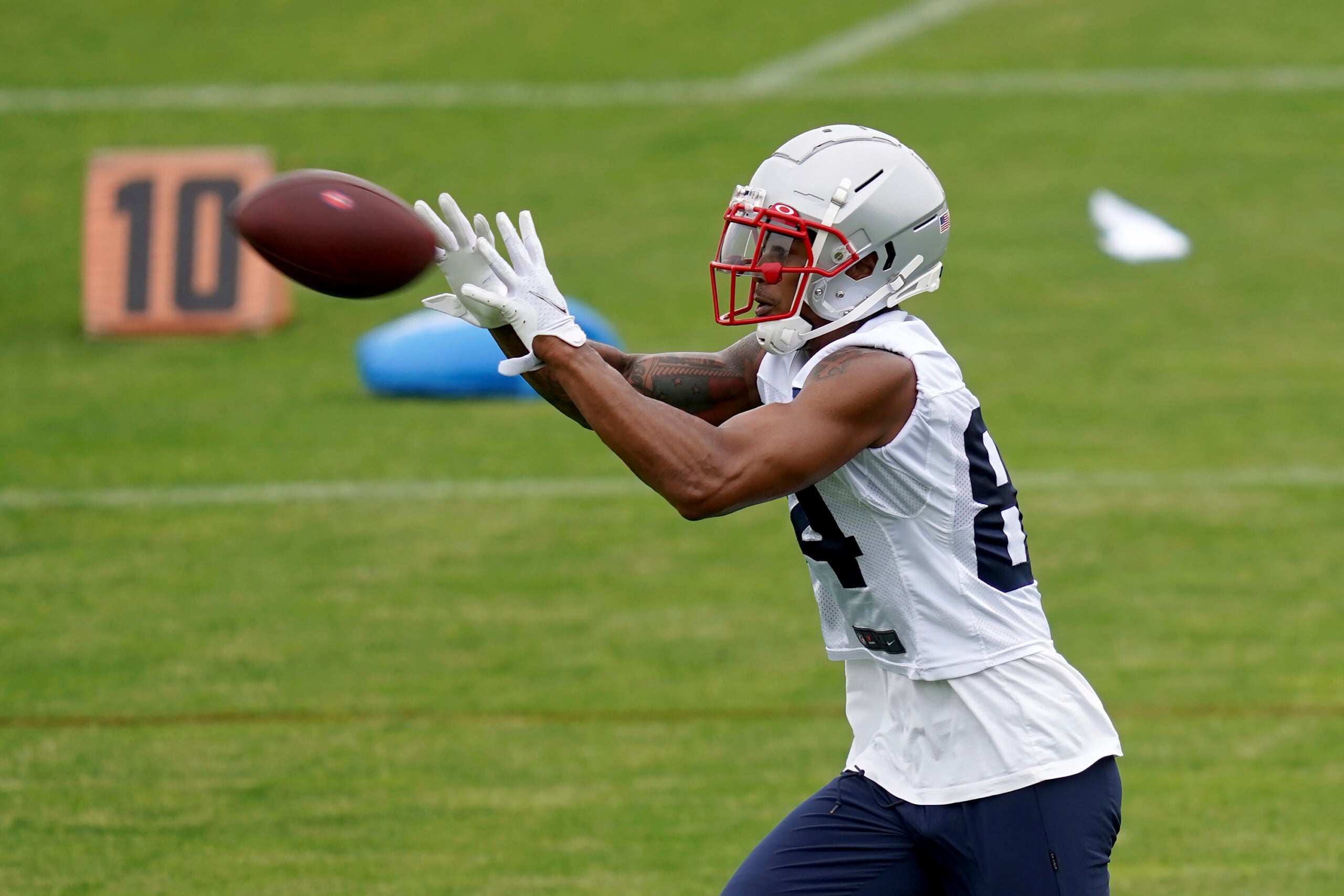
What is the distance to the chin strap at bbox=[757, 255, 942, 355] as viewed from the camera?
3928mm

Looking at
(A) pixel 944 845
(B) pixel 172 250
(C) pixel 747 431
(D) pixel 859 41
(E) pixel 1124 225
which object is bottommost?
(A) pixel 944 845

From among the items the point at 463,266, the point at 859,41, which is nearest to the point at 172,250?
the point at 859,41

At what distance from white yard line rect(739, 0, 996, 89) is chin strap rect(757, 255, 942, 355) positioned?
13884mm

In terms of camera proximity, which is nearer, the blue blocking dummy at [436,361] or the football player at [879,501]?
the football player at [879,501]

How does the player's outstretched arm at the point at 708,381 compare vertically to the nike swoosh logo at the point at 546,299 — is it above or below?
below

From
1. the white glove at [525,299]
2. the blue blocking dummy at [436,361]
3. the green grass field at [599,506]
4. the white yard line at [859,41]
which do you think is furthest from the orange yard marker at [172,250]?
the white glove at [525,299]

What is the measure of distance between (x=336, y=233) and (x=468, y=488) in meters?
6.45

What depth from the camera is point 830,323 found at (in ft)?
13.0

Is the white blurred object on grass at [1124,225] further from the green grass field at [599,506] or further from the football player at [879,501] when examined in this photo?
the football player at [879,501]

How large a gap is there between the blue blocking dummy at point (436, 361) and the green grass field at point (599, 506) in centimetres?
17

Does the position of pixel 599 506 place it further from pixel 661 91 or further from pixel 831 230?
pixel 661 91

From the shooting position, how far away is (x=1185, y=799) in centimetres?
656

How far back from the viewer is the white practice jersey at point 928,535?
3.73 m

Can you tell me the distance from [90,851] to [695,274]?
928cm
